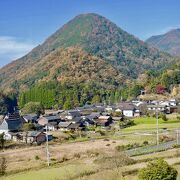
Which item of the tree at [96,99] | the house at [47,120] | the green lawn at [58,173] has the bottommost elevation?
the green lawn at [58,173]

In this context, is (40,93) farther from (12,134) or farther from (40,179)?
(40,179)

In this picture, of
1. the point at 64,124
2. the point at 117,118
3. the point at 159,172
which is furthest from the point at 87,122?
the point at 159,172

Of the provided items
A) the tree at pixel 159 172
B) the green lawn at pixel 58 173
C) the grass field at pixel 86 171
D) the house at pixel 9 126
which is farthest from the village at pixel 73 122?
the tree at pixel 159 172

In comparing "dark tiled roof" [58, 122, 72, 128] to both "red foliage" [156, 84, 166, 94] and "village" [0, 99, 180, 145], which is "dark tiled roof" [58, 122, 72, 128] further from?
"red foliage" [156, 84, 166, 94]

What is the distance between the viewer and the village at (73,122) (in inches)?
1978

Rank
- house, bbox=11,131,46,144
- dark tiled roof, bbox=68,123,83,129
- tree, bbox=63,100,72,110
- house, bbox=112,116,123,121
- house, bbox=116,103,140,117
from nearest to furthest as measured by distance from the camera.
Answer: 1. house, bbox=11,131,46,144
2. dark tiled roof, bbox=68,123,83,129
3. house, bbox=112,116,123,121
4. house, bbox=116,103,140,117
5. tree, bbox=63,100,72,110

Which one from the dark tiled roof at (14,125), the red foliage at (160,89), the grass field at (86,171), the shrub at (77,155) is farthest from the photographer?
the red foliage at (160,89)

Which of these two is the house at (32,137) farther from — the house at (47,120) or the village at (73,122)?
the house at (47,120)

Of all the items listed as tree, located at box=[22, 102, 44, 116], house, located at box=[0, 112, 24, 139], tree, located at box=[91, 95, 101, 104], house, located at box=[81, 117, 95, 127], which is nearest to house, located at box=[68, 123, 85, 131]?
house, located at box=[81, 117, 95, 127]

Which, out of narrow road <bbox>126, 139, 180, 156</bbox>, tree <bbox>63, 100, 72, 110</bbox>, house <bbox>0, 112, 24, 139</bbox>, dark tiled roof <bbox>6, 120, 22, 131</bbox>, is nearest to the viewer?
narrow road <bbox>126, 139, 180, 156</bbox>

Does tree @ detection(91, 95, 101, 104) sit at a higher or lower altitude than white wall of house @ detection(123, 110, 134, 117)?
higher

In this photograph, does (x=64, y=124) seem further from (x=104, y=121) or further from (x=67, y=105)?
(x=67, y=105)

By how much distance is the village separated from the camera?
165 ft

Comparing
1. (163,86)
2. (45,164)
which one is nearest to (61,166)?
(45,164)
